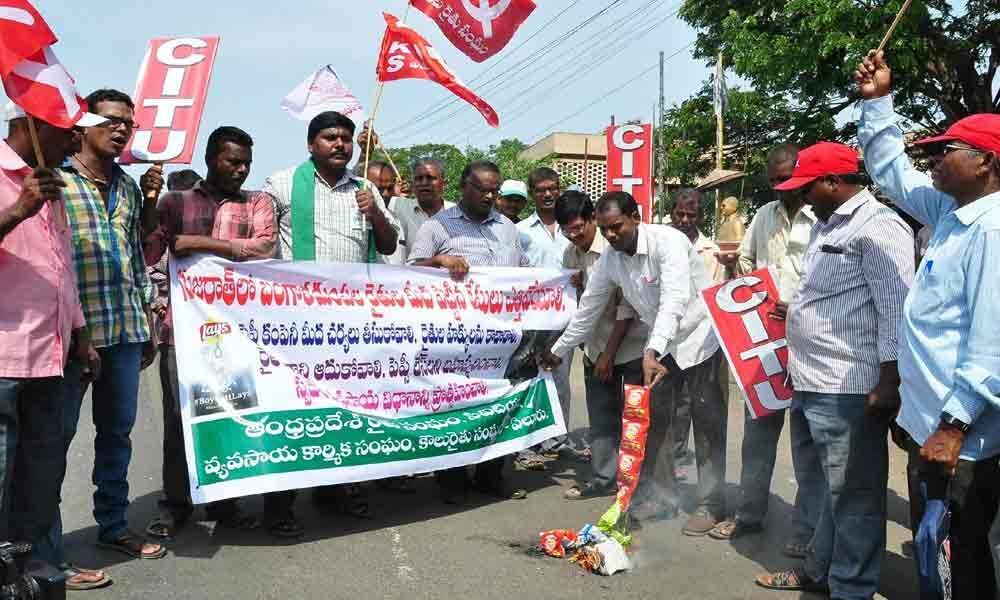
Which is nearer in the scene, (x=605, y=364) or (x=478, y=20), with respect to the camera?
(x=605, y=364)

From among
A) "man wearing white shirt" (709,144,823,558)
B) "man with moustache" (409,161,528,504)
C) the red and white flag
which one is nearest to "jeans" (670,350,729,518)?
"man wearing white shirt" (709,144,823,558)

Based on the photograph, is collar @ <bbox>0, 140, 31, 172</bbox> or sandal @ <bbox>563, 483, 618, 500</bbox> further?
sandal @ <bbox>563, 483, 618, 500</bbox>

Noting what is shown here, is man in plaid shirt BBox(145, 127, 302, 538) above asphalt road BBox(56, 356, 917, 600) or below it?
above

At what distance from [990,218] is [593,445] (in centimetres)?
316

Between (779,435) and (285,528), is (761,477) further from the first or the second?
(285,528)

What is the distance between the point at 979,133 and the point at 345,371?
3260 mm

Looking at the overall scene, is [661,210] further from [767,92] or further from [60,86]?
[60,86]

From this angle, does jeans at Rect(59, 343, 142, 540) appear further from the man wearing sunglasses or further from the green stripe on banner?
the green stripe on banner

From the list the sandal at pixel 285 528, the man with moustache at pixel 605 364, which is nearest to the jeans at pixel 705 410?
the man with moustache at pixel 605 364

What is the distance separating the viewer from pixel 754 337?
14.9 ft

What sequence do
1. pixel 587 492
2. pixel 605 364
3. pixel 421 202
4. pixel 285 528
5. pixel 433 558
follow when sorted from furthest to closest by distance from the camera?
pixel 421 202 → pixel 587 492 → pixel 605 364 → pixel 285 528 → pixel 433 558

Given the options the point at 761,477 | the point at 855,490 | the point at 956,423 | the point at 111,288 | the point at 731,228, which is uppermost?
the point at 731,228

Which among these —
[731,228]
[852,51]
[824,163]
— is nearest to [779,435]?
[824,163]

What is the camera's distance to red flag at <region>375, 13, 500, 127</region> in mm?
5402
